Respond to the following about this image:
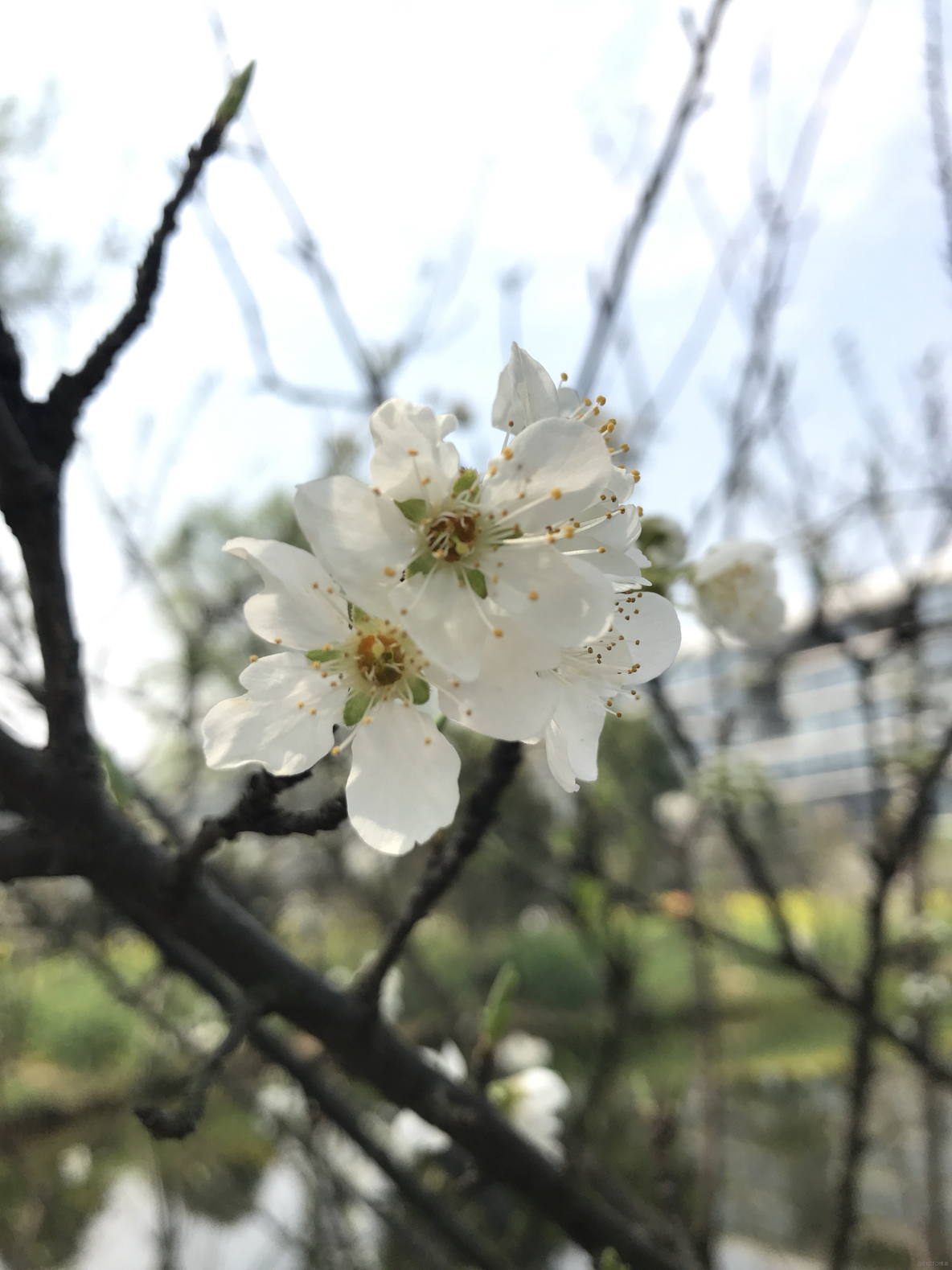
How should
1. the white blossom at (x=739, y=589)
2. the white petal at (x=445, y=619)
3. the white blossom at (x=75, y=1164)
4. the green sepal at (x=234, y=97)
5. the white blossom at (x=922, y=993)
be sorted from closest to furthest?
the white petal at (x=445, y=619) < the green sepal at (x=234, y=97) < the white blossom at (x=739, y=589) < the white blossom at (x=922, y=993) < the white blossom at (x=75, y=1164)

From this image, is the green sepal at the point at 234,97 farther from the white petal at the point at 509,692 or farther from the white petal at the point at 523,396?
the white petal at the point at 509,692

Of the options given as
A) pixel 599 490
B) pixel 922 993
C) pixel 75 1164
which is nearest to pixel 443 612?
pixel 599 490

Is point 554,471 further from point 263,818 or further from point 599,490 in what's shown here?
point 263,818

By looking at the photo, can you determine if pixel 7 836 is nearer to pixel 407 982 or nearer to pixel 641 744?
pixel 407 982

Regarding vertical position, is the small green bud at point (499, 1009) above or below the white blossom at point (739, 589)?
below

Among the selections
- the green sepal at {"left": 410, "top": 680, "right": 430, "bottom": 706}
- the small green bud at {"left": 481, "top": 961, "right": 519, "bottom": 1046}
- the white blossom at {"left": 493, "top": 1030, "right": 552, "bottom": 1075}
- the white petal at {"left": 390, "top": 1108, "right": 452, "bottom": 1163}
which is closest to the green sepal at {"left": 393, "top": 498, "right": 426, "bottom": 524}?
the green sepal at {"left": 410, "top": 680, "right": 430, "bottom": 706}

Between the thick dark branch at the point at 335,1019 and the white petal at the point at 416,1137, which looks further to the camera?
the white petal at the point at 416,1137

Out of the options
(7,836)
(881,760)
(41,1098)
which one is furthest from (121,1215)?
(7,836)

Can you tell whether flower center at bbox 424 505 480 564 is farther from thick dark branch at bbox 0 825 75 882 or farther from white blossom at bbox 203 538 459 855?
thick dark branch at bbox 0 825 75 882

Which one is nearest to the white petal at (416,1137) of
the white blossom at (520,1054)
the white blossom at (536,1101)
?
the white blossom at (536,1101)
